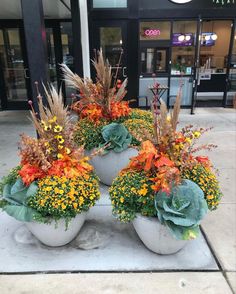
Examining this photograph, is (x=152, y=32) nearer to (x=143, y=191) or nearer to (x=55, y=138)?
(x=55, y=138)

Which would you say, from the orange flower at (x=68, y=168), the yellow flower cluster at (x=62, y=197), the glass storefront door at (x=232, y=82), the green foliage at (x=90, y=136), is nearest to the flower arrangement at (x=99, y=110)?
the green foliage at (x=90, y=136)

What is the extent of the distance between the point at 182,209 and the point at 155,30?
5922mm

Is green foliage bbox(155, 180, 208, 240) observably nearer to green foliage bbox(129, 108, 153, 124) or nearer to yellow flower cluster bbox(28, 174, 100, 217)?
yellow flower cluster bbox(28, 174, 100, 217)

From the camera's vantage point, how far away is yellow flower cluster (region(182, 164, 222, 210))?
221 centimetres

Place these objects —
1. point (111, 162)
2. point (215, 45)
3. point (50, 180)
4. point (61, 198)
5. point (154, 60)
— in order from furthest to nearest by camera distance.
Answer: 1. point (215, 45)
2. point (154, 60)
3. point (111, 162)
4. point (50, 180)
5. point (61, 198)

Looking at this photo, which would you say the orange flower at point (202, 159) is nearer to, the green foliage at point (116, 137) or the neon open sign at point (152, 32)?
the green foliage at point (116, 137)

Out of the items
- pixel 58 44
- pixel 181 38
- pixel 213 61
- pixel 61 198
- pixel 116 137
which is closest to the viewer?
pixel 61 198

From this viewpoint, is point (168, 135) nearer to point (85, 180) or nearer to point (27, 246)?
point (85, 180)

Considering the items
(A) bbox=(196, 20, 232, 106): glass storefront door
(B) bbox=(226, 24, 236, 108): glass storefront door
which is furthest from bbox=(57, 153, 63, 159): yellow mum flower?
(A) bbox=(196, 20, 232, 106): glass storefront door

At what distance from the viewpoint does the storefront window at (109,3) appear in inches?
255

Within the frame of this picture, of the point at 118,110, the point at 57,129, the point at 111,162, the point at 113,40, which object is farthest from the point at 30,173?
the point at 113,40

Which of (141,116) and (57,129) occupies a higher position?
(57,129)

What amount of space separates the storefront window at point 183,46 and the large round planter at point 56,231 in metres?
5.86

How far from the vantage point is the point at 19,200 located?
219 cm
